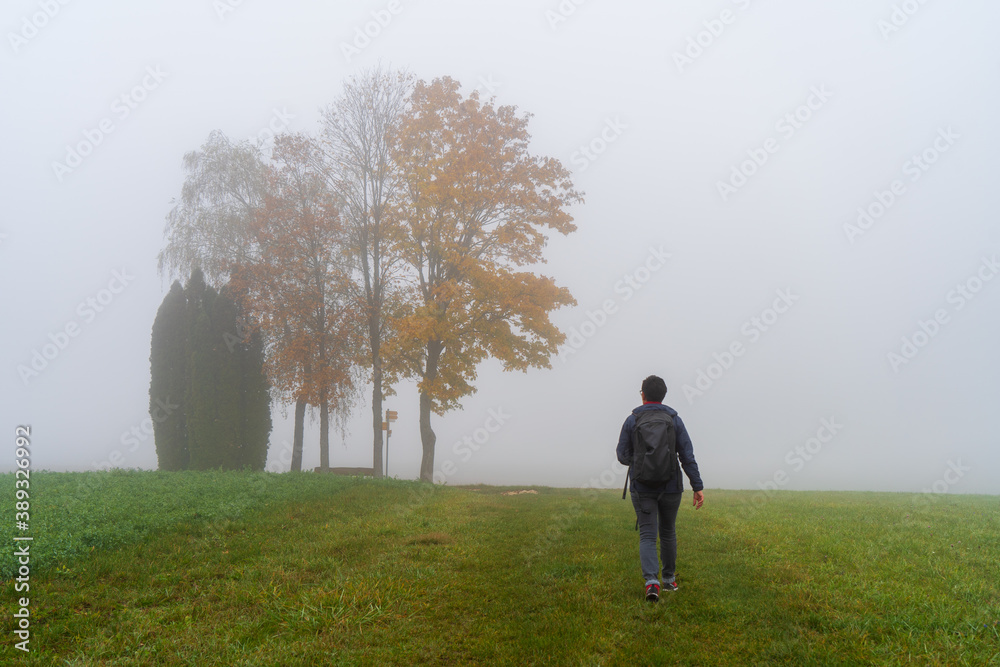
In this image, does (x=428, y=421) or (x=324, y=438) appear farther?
(x=324, y=438)

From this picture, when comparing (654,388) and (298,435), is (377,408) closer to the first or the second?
(298,435)

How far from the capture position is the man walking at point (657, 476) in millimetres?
6539

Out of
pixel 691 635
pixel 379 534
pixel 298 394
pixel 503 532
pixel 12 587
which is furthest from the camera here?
pixel 298 394

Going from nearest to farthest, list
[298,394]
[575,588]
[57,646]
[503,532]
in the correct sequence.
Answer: [57,646], [575,588], [503,532], [298,394]

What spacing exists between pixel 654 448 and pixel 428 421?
16.0 m

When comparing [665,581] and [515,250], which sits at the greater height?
[515,250]

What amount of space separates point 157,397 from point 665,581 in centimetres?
2267

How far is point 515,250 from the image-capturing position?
2209 cm

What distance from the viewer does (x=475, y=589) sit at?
7.04m

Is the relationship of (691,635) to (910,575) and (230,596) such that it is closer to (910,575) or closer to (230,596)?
(910,575)

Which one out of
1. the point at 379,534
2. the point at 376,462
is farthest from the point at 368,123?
the point at 379,534

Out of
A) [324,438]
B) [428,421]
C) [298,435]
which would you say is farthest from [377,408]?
[298,435]

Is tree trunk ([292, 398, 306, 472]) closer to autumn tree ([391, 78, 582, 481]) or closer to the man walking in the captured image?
autumn tree ([391, 78, 582, 481])

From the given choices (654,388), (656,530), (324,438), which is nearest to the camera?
(656,530)
